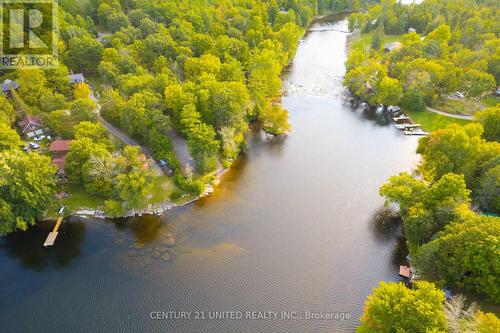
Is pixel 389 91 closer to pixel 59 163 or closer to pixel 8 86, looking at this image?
pixel 59 163

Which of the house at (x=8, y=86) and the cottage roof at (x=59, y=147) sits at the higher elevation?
the house at (x=8, y=86)

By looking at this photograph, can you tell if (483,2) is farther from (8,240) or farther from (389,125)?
(8,240)

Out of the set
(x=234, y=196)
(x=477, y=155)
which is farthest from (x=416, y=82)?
(x=234, y=196)

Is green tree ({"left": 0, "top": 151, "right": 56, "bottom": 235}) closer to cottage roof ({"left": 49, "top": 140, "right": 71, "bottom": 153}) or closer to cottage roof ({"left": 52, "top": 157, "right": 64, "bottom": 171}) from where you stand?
cottage roof ({"left": 52, "top": 157, "right": 64, "bottom": 171})

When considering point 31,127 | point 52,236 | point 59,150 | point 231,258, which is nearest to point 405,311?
point 231,258

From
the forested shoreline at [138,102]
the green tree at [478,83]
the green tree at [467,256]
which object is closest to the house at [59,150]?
the forested shoreline at [138,102]

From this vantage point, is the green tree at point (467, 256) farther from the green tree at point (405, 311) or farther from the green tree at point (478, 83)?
the green tree at point (478, 83)
